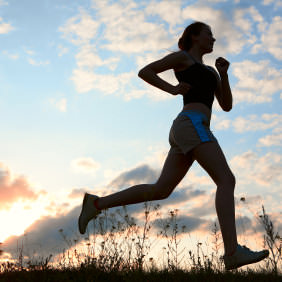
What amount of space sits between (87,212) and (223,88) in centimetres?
211

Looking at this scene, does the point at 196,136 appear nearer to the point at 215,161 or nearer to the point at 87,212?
the point at 215,161

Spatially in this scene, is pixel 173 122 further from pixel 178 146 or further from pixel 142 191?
pixel 142 191

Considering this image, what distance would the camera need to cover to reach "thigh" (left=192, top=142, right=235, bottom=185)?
150 inches

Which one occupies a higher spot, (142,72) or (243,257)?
(142,72)

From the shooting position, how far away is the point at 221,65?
422 cm

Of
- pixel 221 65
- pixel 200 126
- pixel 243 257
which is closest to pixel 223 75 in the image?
A: pixel 221 65

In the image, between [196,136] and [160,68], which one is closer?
[196,136]

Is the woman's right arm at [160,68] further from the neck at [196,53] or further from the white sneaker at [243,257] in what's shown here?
the white sneaker at [243,257]

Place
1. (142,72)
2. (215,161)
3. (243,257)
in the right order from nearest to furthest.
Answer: (243,257), (215,161), (142,72)

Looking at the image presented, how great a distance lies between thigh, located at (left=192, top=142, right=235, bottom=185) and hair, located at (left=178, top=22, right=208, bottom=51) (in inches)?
48.0

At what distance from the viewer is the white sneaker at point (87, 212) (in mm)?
4672

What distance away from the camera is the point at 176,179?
13.8ft

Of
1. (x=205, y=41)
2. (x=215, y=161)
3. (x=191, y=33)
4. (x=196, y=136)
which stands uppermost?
(x=191, y=33)

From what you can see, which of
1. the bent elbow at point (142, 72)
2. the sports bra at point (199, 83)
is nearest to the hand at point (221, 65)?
the sports bra at point (199, 83)
